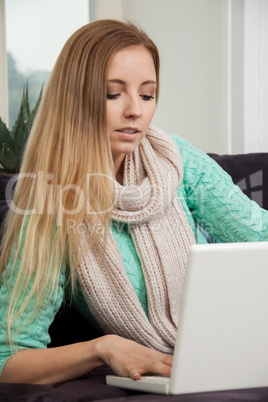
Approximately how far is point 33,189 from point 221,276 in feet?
2.04

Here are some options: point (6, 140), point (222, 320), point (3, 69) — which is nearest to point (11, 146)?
point (6, 140)

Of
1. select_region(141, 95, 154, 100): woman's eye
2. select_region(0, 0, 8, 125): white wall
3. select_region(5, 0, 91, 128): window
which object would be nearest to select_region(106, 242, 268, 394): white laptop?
select_region(141, 95, 154, 100): woman's eye

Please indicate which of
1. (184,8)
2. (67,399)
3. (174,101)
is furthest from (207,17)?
(67,399)

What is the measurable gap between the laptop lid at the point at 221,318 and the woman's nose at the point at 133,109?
21.7 inches

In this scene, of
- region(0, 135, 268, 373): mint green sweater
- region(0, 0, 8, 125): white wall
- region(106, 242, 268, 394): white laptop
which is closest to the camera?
region(106, 242, 268, 394): white laptop

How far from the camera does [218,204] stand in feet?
4.94

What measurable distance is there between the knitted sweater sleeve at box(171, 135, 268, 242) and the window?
259cm

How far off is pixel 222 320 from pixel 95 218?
1.86 feet

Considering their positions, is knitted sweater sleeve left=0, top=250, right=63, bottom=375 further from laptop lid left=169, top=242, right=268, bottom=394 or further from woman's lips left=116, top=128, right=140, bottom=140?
laptop lid left=169, top=242, right=268, bottom=394

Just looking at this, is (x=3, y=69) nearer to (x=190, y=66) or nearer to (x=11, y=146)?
(x=11, y=146)

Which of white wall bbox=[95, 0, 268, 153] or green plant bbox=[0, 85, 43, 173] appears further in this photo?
green plant bbox=[0, 85, 43, 173]

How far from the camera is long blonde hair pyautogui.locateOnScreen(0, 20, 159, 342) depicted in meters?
1.27

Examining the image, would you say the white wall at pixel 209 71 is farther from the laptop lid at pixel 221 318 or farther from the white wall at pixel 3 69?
the laptop lid at pixel 221 318

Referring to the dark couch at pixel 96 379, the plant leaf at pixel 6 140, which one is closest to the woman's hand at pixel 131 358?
the dark couch at pixel 96 379
